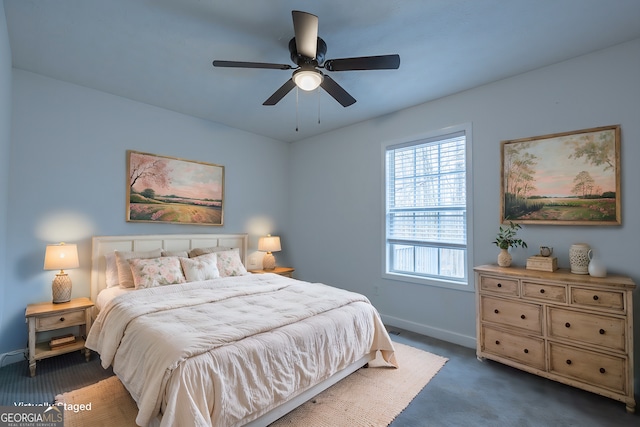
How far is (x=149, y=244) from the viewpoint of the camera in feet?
12.1

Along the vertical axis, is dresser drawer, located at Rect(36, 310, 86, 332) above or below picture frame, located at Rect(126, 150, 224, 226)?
below

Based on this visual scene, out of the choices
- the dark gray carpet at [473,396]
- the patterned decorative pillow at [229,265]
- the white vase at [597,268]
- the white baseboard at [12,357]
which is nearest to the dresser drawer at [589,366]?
the dark gray carpet at [473,396]

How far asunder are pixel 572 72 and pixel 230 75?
3268 millimetres

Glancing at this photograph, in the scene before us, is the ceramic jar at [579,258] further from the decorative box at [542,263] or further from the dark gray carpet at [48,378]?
the dark gray carpet at [48,378]

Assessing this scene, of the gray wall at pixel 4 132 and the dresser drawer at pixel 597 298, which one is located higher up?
the gray wall at pixel 4 132

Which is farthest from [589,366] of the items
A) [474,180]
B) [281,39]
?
[281,39]

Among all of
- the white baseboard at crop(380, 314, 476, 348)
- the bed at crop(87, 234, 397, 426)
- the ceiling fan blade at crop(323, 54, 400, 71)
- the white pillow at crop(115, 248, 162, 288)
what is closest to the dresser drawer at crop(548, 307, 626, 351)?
the white baseboard at crop(380, 314, 476, 348)

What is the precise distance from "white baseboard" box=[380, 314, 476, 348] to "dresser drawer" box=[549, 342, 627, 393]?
863 millimetres

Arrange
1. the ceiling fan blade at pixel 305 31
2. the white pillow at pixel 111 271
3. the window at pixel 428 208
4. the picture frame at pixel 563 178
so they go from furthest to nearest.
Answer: the window at pixel 428 208 < the white pillow at pixel 111 271 < the picture frame at pixel 563 178 < the ceiling fan blade at pixel 305 31

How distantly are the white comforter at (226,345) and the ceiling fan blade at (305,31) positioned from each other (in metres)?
1.96

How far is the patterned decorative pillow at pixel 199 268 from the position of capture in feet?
11.0

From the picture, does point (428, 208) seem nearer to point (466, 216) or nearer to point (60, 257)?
point (466, 216)

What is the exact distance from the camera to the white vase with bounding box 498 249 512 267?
9.46 feet

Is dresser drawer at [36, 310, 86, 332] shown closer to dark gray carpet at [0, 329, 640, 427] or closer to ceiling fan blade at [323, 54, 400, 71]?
dark gray carpet at [0, 329, 640, 427]
